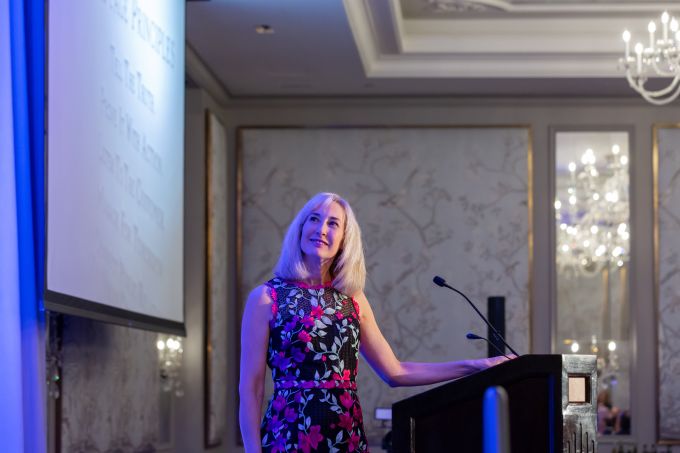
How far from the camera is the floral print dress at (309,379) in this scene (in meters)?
2.96

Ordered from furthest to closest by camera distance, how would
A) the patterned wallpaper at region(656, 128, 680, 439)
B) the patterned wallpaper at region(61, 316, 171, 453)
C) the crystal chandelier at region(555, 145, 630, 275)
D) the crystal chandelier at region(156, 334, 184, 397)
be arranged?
the crystal chandelier at region(555, 145, 630, 275) < the patterned wallpaper at region(656, 128, 680, 439) < the crystal chandelier at region(156, 334, 184, 397) < the patterned wallpaper at region(61, 316, 171, 453)

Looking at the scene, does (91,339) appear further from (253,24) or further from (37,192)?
(253,24)

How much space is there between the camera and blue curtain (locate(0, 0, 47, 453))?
3545mm

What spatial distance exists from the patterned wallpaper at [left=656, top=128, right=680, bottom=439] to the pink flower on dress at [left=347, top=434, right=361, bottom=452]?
19.4 ft

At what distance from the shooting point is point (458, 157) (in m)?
8.60

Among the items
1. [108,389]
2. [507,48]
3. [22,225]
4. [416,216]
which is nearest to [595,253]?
[416,216]

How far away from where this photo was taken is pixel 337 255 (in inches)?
122

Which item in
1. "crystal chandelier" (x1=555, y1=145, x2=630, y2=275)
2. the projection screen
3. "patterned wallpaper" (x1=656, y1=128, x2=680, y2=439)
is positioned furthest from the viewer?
"crystal chandelier" (x1=555, y1=145, x2=630, y2=275)

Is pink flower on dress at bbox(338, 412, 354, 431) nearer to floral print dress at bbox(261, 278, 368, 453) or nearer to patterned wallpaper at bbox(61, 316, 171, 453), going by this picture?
floral print dress at bbox(261, 278, 368, 453)

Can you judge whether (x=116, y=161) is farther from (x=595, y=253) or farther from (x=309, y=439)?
(x=595, y=253)

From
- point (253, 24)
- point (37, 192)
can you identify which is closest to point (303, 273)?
point (37, 192)

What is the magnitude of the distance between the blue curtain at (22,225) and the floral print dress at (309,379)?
977 mm

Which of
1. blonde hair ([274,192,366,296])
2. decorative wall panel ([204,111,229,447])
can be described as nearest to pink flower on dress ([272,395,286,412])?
blonde hair ([274,192,366,296])

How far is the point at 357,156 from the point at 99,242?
170 inches
